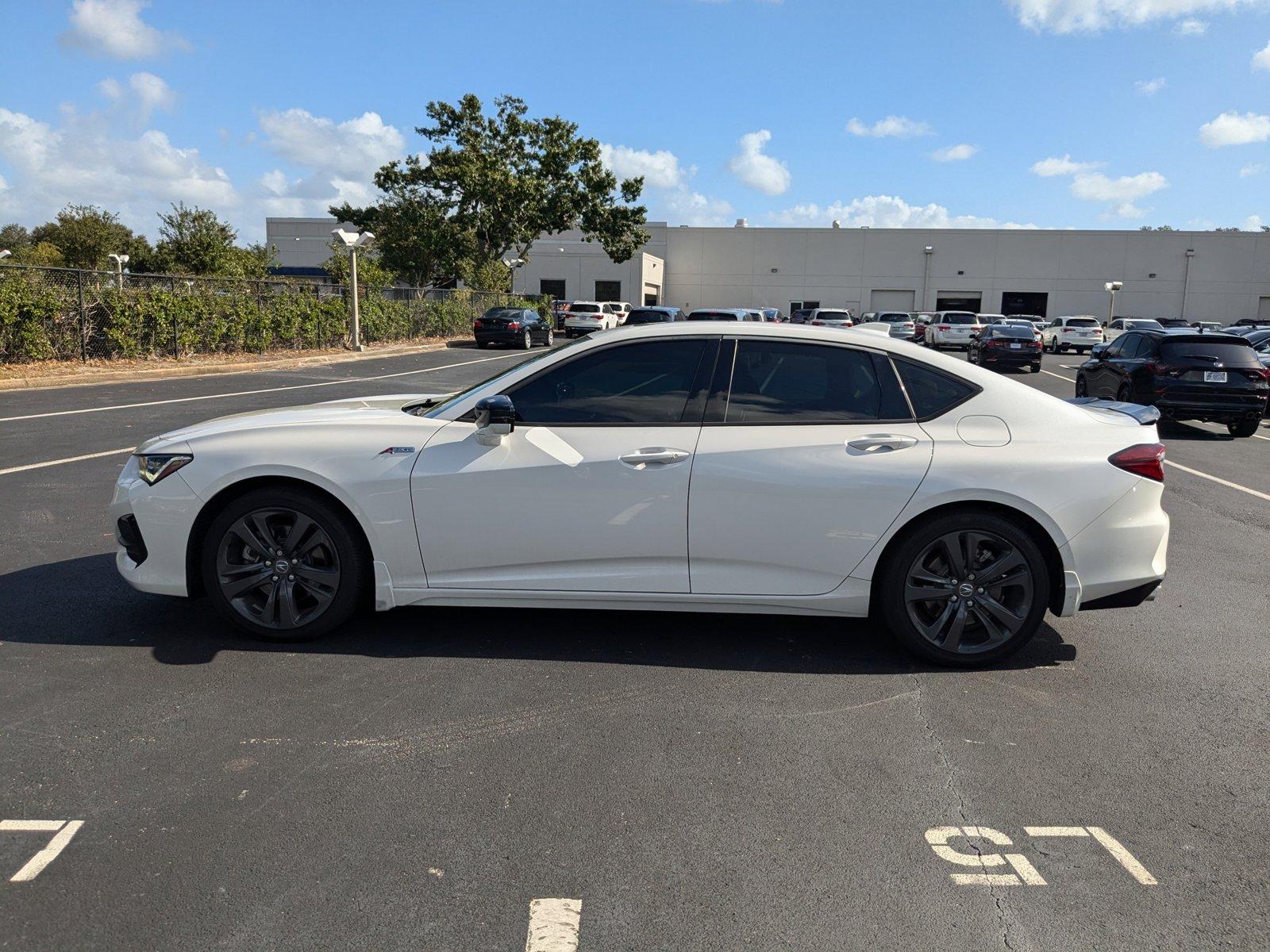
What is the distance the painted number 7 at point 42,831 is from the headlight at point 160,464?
6.24ft

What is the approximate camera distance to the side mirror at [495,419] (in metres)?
4.27

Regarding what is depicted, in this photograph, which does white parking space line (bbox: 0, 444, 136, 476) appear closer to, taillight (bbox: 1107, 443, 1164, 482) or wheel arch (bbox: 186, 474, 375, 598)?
wheel arch (bbox: 186, 474, 375, 598)

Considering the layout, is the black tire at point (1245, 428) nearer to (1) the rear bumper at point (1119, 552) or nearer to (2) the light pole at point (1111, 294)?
(1) the rear bumper at point (1119, 552)

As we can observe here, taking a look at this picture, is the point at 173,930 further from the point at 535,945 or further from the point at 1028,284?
the point at 1028,284

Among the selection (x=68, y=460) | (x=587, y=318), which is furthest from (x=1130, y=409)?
(x=587, y=318)

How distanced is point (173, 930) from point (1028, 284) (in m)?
72.6

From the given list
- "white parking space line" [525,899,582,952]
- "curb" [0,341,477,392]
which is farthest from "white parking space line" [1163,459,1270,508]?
"curb" [0,341,477,392]

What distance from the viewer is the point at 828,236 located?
2689 inches

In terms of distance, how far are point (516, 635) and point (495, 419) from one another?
1.18 m

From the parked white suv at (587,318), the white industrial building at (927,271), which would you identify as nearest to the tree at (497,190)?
the parked white suv at (587,318)

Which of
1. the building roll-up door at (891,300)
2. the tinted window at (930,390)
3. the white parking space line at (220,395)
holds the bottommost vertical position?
the white parking space line at (220,395)

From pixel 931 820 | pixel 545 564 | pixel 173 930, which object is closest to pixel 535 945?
pixel 173 930

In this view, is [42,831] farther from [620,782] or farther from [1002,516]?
[1002,516]

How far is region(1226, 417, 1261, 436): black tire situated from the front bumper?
14897 millimetres
